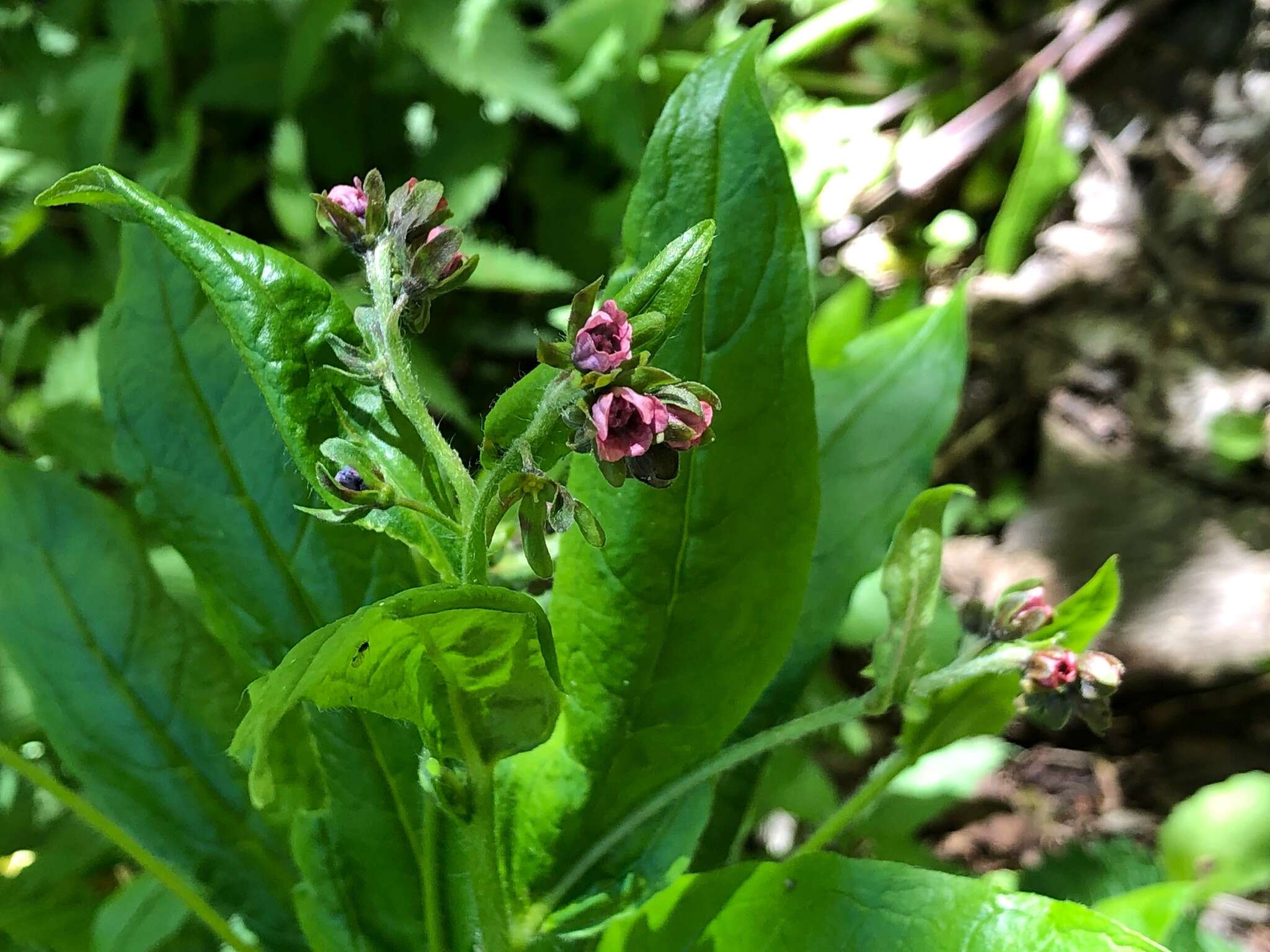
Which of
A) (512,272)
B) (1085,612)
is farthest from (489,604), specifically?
(512,272)

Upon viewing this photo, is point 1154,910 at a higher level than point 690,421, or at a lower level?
lower

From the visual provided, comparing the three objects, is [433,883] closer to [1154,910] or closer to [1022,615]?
[1022,615]

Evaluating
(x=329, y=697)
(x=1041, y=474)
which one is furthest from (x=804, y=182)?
(x=329, y=697)

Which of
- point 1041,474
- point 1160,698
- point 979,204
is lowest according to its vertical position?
point 1160,698

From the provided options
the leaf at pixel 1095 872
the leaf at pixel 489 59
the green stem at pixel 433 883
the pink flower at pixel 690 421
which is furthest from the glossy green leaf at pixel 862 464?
the leaf at pixel 489 59

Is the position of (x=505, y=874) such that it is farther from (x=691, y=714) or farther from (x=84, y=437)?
(x=84, y=437)

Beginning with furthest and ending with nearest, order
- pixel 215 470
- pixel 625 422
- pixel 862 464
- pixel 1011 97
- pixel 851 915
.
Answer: pixel 1011 97 → pixel 862 464 → pixel 215 470 → pixel 851 915 → pixel 625 422

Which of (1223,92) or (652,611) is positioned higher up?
(652,611)
